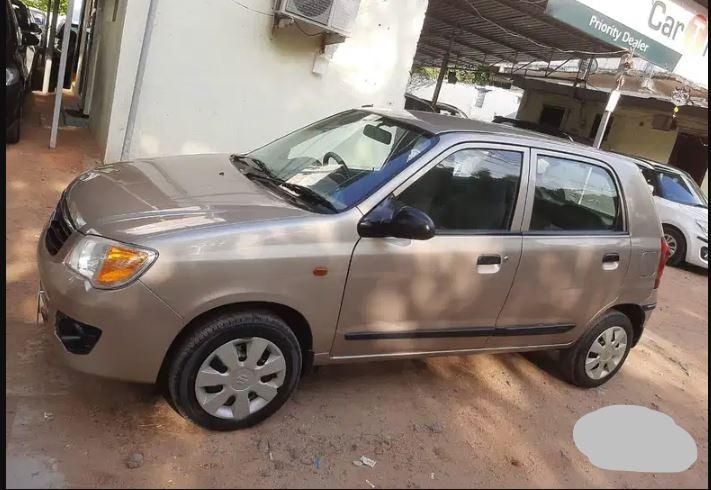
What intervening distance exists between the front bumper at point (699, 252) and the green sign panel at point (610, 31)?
2.76m

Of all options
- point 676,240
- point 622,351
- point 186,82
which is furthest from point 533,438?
point 676,240

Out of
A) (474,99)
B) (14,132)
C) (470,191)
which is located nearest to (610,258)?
(470,191)

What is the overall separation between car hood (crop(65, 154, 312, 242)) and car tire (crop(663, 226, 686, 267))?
8.54 m

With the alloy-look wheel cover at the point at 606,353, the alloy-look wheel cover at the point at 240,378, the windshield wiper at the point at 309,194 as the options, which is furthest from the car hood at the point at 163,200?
the alloy-look wheel cover at the point at 606,353

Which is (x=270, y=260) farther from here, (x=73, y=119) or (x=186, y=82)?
(x=73, y=119)

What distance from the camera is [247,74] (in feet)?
22.8

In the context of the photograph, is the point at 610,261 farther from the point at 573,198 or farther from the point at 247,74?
the point at 247,74

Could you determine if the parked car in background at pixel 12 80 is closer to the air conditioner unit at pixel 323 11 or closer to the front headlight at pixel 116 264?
the air conditioner unit at pixel 323 11

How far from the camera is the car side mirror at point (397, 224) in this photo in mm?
2969

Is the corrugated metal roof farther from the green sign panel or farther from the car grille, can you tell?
the car grille

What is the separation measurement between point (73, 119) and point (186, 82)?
371 cm

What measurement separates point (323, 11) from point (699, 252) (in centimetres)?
701

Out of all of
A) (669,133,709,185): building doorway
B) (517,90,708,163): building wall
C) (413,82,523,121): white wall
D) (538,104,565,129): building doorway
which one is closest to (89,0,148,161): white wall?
(517,90,708,163): building wall

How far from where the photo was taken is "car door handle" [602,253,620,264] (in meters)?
3.88
